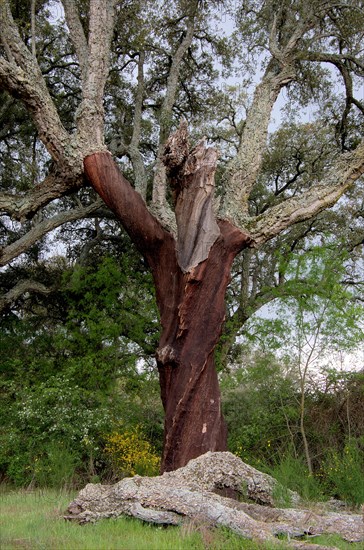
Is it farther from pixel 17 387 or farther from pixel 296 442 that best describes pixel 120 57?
pixel 296 442

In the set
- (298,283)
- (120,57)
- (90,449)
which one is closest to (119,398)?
(90,449)

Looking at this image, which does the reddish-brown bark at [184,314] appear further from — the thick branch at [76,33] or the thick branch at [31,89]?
the thick branch at [76,33]

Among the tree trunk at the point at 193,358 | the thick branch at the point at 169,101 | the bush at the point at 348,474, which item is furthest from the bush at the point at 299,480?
the thick branch at the point at 169,101

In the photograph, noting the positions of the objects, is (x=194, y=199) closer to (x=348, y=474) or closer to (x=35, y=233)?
(x=35, y=233)

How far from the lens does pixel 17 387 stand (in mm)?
11133

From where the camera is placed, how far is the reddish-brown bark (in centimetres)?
755

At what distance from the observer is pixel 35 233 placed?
10.7 metres

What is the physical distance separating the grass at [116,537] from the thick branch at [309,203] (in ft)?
16.8

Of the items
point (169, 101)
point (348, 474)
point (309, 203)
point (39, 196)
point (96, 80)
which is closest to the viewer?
point (348, 474)

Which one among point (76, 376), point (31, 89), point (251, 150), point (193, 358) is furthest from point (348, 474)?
point (31, 89)

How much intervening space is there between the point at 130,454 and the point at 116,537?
5648 mm

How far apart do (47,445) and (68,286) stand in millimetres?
4831

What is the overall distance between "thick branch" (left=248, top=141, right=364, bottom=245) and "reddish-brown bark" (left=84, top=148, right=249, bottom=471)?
400mm

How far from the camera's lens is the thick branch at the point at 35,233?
985 centimetres
